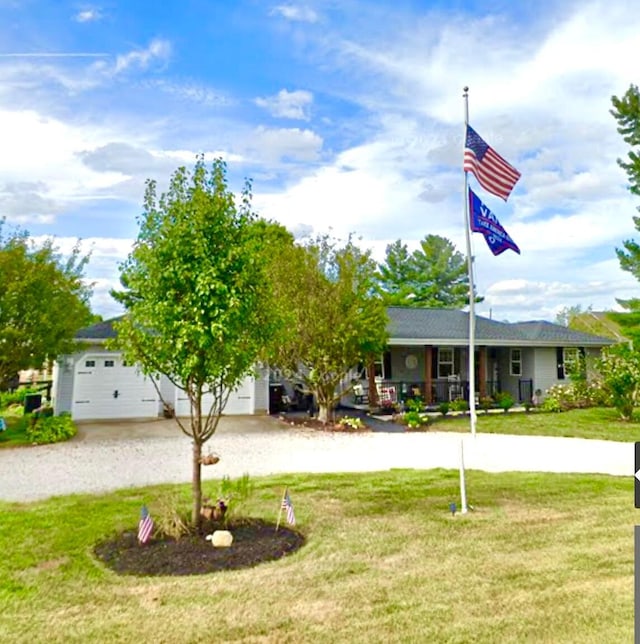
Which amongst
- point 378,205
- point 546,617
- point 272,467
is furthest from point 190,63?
point 546,617

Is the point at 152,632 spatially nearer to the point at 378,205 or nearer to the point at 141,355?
the point at 141,355

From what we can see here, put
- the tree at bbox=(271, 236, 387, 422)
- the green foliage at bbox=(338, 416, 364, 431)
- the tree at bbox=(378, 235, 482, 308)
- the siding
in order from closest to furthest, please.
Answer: the green foliage at bbox=(338, 416, 364, 431) → the tree at bbox=(271, 236, 387, 422) → the siding → the tree at bbox=(378, 235, 482, 308)

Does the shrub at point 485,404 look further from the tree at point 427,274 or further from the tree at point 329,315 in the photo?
the tree at point 427,274

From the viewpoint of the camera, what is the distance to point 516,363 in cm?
2233

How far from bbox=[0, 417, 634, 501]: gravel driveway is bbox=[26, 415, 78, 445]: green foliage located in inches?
14.4

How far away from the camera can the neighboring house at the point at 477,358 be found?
65.3 feet

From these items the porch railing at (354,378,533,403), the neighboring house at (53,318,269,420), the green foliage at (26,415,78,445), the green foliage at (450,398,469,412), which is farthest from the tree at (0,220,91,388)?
the green foliage at (450,398,469,412)

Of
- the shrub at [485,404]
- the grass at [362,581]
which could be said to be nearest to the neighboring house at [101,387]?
the shrub at [485,404]

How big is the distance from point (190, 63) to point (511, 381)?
18396 millimetres

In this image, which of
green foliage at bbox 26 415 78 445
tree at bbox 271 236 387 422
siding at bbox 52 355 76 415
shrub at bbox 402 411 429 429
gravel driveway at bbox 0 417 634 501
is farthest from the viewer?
siding at bbox 52 355 76 415

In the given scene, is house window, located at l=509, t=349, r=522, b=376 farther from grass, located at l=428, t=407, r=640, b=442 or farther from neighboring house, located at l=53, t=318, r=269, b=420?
neighboring house, located at l=53, t=318, r=269, b=420

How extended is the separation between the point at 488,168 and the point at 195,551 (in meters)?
6.11

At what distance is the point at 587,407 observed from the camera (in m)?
19.8

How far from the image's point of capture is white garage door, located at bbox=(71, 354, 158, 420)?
51.0ft
